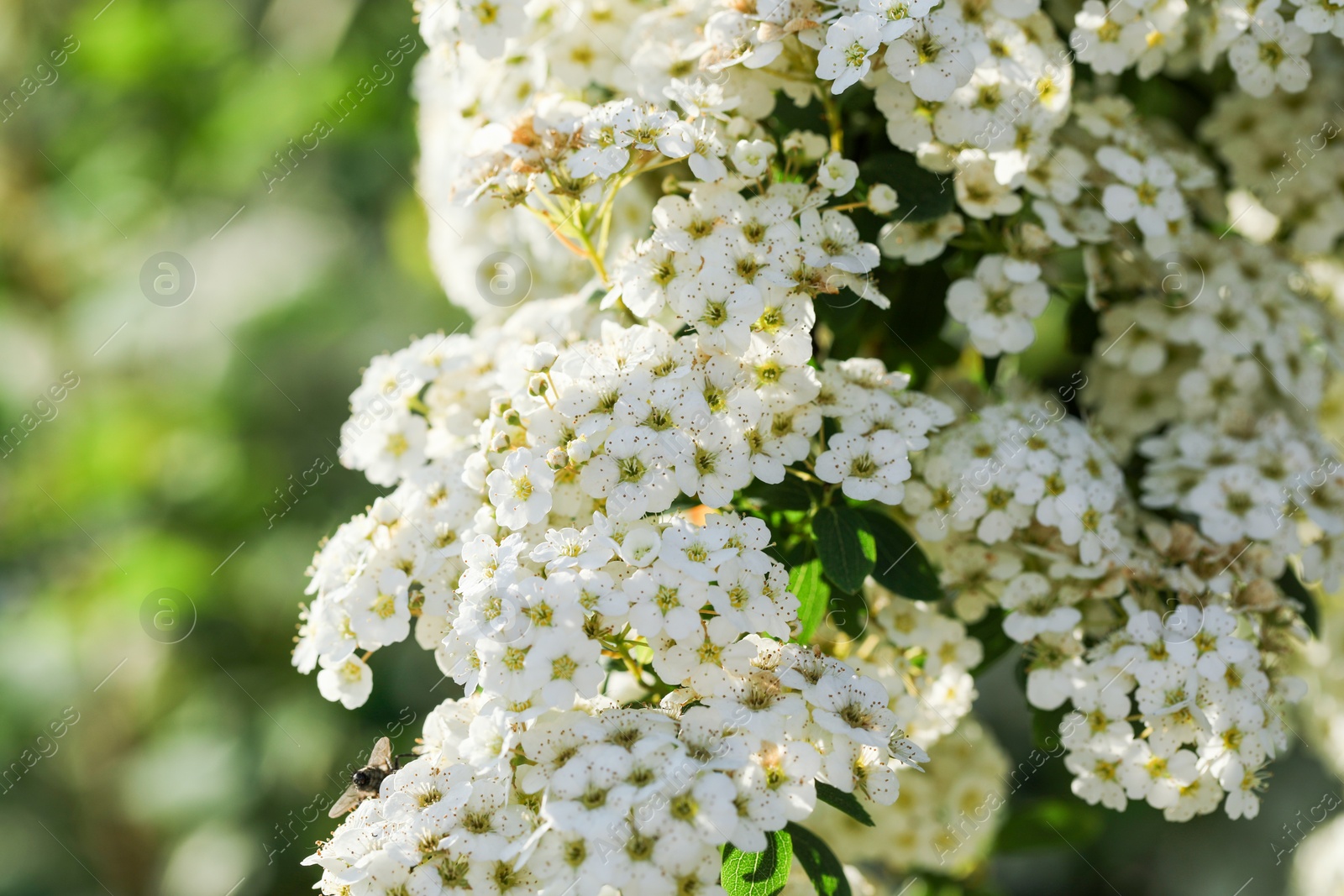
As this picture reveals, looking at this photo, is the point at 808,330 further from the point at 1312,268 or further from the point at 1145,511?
the point at 1312,268

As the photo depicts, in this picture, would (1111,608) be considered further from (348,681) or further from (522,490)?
(348,681)

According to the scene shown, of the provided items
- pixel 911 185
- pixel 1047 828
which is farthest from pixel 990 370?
pixel 1047 828

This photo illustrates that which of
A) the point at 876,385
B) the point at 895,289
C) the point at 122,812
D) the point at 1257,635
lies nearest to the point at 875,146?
the point at 895,289

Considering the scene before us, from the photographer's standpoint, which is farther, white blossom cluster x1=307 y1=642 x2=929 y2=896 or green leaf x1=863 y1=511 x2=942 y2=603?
green leaf x1=863 y1=511 x2=942 y2=603

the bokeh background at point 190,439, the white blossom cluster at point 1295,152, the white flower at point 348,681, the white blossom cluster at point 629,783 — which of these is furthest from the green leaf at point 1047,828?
the white flower at point 348,681

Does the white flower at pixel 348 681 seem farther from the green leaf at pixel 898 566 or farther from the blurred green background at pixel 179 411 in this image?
the blurred green background at pixel 179 411

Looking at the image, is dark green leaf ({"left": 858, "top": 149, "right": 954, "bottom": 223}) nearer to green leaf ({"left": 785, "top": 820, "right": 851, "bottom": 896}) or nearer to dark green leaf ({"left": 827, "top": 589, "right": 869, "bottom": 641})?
dark green leaf ({"left": 827, "top": 589, "right": 869, "bottom": 641})

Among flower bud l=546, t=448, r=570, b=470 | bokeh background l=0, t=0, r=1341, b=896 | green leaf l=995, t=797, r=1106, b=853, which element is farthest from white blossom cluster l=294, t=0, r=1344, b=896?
bokeh background l=0, t=0, r=1341, b=896
